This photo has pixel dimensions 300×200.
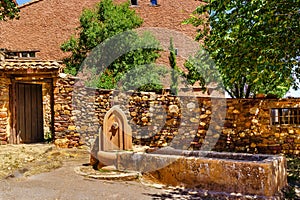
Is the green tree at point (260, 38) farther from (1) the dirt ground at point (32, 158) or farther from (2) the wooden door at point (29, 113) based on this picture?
(2) the wooden door at point (29, 113)

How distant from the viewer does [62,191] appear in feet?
18.1

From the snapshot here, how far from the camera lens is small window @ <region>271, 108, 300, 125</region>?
10211mm

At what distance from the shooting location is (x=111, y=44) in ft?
52.2

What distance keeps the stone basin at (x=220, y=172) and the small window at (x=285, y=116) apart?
474 centimetres

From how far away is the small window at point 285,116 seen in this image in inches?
402

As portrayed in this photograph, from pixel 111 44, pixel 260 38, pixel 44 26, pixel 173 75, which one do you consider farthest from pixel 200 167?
pixel 44 26

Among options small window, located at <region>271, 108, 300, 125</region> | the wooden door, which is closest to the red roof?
the wooden door

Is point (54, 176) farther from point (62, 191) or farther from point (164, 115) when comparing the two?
point (164, 115)

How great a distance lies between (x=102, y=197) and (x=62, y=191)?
2.66ft

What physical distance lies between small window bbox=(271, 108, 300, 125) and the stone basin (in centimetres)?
474

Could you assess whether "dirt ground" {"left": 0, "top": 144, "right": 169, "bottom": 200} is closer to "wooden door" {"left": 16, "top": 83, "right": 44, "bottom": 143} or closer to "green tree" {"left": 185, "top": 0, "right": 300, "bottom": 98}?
"wooden door" {"left": 16, "top": 83, "right": 44, "bottom": 143}

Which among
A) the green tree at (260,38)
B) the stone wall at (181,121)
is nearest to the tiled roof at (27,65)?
the stone wall at (181,121)

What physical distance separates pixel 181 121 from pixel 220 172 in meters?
5.68

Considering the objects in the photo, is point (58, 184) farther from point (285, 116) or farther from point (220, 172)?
point (285, 116)
